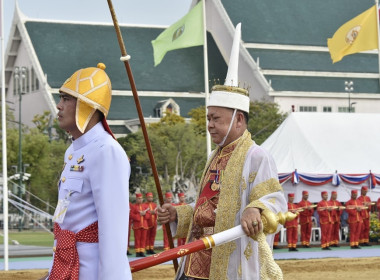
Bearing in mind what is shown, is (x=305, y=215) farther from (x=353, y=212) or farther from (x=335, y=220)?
(x=353, y=212)

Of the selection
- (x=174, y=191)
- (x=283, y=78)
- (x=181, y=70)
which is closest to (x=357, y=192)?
(x=174, y=191)

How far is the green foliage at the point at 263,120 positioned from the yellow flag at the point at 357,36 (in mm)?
22295

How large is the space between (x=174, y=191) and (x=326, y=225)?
71.8 feet

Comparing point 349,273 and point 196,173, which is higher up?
point 196,173

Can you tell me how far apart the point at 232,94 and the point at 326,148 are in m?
21.4

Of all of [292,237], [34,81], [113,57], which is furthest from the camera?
[34,81]

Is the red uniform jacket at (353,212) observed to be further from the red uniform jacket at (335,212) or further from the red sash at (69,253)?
the red sash at (69,253)

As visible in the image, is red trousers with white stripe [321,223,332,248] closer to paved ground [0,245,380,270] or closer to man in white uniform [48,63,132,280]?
paved ground [0,245,380,270]

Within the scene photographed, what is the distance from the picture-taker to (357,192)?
28.3 metres

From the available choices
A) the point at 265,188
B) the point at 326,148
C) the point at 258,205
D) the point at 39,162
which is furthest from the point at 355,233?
the point at 39,162

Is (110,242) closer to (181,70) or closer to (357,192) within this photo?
(357,192)

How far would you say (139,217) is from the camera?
26.2 meters

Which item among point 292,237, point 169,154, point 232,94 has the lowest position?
point 232,94

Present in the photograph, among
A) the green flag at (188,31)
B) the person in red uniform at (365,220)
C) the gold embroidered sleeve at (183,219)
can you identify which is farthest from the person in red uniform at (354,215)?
the gold embroidered sleeve at (183,219)
